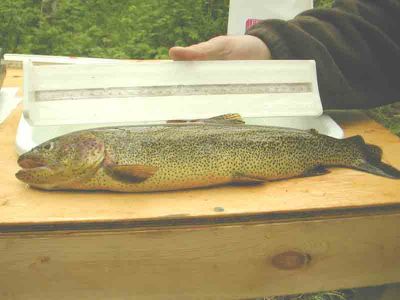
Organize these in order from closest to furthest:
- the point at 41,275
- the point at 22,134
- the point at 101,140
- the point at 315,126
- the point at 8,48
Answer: the point at 41,275 → the point at 101,140 → the point at 22,134 → the point at 315,126 → the point at 8,48

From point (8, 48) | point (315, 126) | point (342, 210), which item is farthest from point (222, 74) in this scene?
point (8, 48)

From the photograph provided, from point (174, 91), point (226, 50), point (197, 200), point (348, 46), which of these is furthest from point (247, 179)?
point (348, 46)

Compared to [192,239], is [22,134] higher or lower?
higher

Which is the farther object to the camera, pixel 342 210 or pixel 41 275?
pixel 342 210

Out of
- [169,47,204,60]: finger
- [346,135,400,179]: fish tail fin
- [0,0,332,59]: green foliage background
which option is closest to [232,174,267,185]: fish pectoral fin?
→ [346,135,400,179]: fish tail fin

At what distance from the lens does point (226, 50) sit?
2.47 metres

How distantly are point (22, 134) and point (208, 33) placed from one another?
13.4 ft

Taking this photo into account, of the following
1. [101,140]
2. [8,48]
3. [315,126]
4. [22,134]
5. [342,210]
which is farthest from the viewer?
[8,48]

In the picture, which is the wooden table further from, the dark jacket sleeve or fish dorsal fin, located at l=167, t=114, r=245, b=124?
the dark jacket sleeve

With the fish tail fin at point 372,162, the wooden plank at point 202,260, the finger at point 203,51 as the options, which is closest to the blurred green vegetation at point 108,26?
the finger at point 203,51

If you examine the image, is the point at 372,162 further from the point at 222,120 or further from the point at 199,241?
the point at 199,241

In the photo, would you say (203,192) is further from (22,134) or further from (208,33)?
(208,33)

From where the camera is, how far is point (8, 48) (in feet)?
18.7

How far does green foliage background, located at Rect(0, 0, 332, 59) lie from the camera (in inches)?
223
